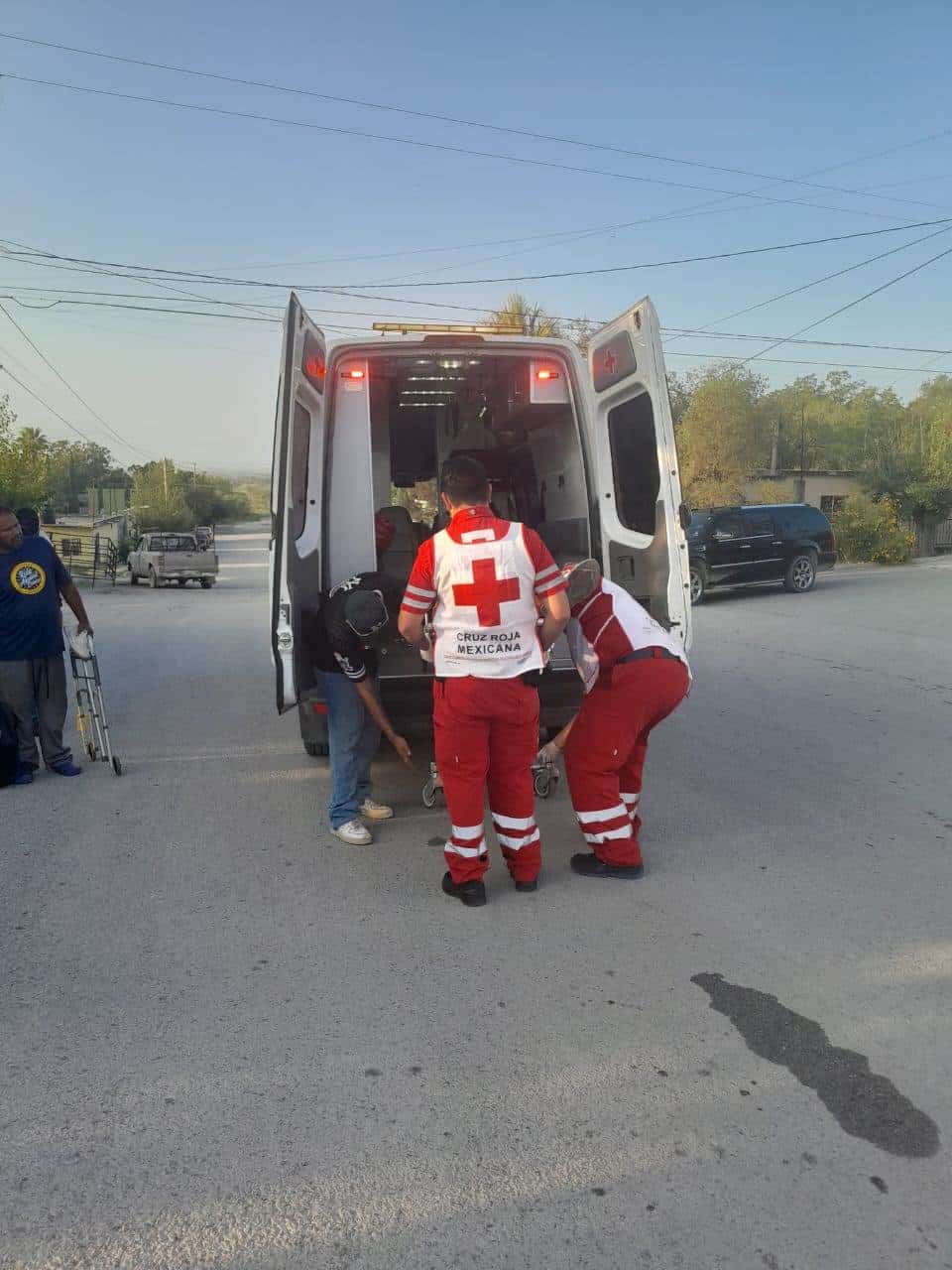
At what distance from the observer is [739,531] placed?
17.9 metres

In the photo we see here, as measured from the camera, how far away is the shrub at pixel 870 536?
25844mm

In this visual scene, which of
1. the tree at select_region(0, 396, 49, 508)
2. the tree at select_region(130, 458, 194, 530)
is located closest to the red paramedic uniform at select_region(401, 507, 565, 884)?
the tree at select_region(0, 396, 49, 508)

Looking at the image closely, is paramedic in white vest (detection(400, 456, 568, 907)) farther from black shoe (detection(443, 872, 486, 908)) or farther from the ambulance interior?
Answer: the ambulance interior

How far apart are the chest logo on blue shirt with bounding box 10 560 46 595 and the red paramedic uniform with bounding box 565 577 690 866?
3.47 metres

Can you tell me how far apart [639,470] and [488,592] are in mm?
2052

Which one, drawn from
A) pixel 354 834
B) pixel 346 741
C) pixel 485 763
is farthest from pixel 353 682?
pixel 485 763

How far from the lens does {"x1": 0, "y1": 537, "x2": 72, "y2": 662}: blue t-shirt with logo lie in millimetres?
5832

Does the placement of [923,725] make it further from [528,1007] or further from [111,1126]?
[111,1126]

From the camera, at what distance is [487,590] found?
403cm

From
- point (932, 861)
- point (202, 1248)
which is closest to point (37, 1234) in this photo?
point (202, 1248)

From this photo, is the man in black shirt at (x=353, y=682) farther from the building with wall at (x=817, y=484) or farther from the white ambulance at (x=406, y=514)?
the building with wall at (x=817, y=484)

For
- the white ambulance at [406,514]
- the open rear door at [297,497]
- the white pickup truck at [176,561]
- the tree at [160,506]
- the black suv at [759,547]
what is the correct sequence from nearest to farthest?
the open rear door at [297,497] → the white ambulance at [406,514] → the black suv at [759,547] → the white pickup truck at [176,561] → the tree at [160,506]

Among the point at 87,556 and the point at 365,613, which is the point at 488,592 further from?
the point at 87,556

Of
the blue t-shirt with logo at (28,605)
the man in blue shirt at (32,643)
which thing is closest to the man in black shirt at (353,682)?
the man in blue shirt at (32,643)
